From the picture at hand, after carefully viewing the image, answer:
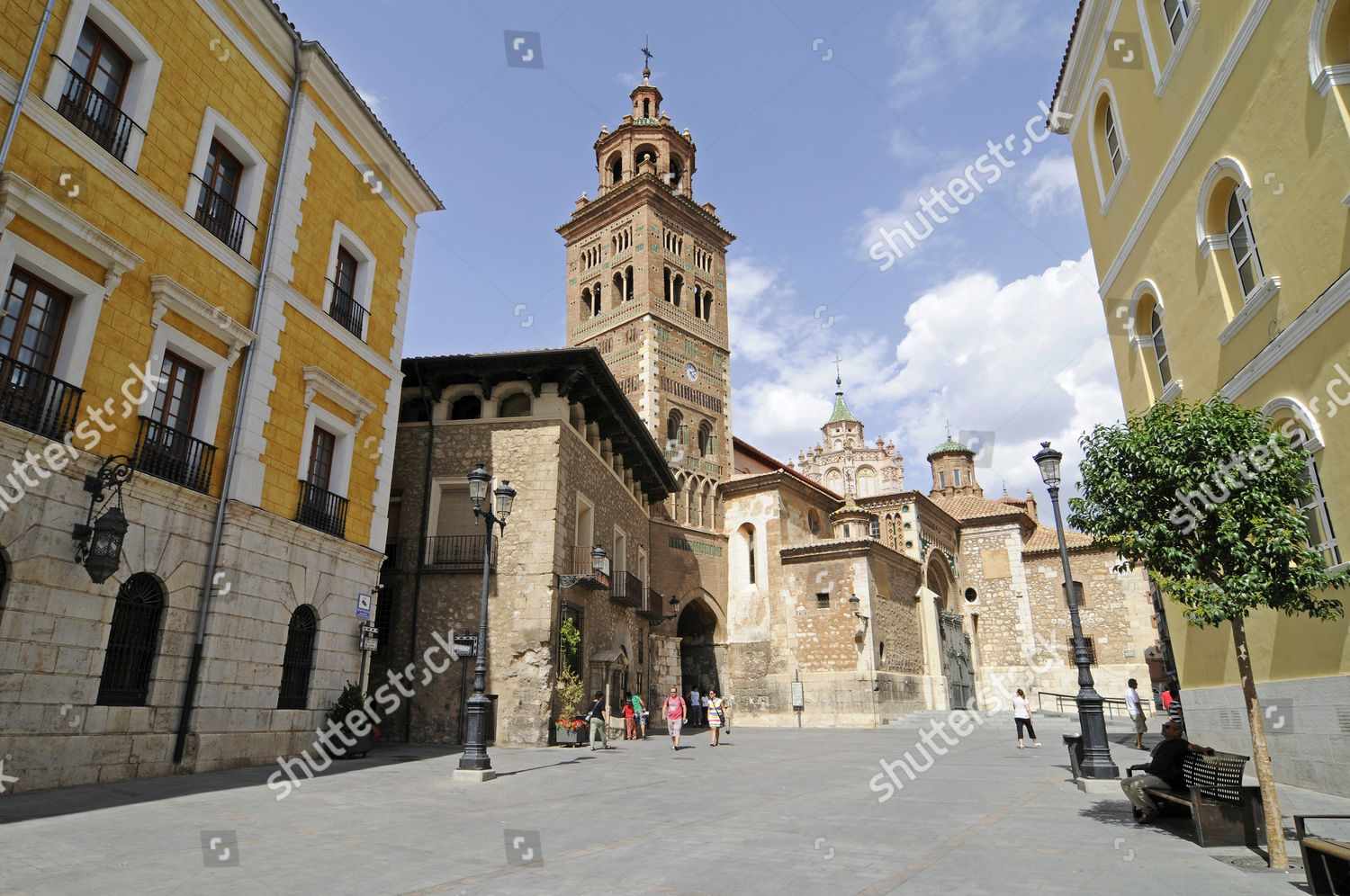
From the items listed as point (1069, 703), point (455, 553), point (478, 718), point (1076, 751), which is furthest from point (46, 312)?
point (1069, 703)

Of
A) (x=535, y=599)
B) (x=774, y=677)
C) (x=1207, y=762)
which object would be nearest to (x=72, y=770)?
(x=535, y=599)

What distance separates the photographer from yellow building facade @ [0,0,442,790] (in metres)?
8.59

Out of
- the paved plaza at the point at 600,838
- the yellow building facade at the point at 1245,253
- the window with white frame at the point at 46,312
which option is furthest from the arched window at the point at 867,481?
the window with white frame at the point at 46,312

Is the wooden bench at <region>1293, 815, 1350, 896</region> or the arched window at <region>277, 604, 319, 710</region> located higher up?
the arched window at <region>277, 604, 319, 710</region>

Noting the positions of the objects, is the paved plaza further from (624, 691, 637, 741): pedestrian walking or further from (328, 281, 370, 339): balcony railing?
(624, 691, 637, 741): pedestrian walking

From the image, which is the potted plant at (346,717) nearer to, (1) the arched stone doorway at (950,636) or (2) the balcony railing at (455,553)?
(2) the balcony railing at (455,553)

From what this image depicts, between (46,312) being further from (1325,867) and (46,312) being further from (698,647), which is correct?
(698,647)

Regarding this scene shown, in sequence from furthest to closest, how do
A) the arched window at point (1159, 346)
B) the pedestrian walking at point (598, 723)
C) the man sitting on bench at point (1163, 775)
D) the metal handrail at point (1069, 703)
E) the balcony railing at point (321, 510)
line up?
the metal handrail at point (1069, 703)
the pedestrian walking at point (598, 723)
the arched window at point (1159, 346)
the balcony railing at point (321, 510)
the man sitting on bench at point (1163, 775)

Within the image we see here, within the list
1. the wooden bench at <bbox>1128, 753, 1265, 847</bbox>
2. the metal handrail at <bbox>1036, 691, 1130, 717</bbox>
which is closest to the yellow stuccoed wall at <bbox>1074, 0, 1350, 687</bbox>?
the wooden bench at <bbox>1128, 753, 1265, 847</bbox>

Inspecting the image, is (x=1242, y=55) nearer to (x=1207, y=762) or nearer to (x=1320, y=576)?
(x=1320, y=576)

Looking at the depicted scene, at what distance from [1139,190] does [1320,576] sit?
29.1 feet

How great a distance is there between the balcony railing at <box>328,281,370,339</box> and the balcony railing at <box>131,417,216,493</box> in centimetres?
396

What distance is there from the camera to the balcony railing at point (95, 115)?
30.5 ft

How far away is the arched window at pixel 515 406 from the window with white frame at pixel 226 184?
326 inches
